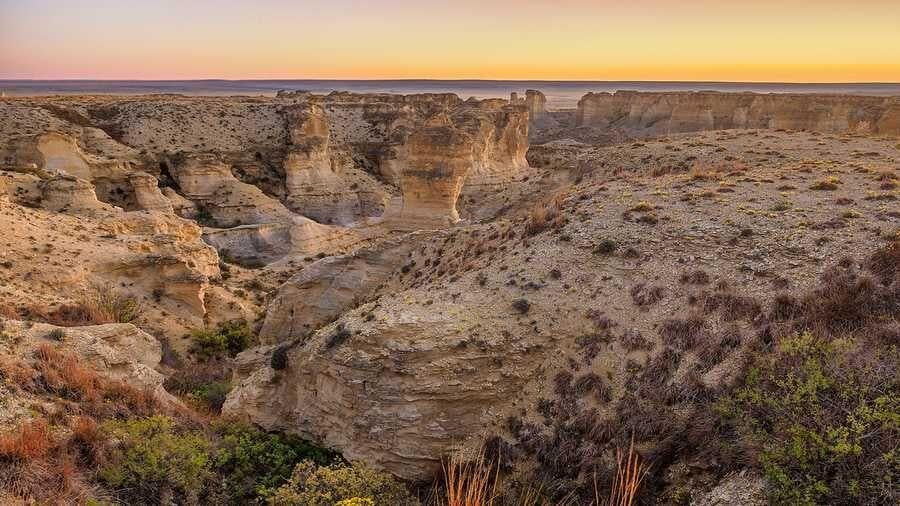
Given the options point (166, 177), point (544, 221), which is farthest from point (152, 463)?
point (166, 177)

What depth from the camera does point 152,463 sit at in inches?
329

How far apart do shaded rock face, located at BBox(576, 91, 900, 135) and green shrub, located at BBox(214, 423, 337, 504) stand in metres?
41.3

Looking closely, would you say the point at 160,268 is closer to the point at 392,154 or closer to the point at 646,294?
the point at 646,294

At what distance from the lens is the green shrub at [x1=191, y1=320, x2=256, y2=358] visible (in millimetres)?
19219

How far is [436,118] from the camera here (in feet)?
103

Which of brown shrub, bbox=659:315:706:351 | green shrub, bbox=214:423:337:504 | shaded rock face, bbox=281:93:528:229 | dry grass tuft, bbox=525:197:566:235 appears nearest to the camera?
brown shrub, bbox=659:315:706:351

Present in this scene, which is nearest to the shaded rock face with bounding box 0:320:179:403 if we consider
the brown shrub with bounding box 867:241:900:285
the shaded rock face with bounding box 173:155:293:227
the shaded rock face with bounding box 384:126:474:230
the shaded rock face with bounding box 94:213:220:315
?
the shaded rock face with bounding box 94:213:220:315

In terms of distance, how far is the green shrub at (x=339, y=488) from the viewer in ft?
26.3

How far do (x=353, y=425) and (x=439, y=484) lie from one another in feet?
6.38

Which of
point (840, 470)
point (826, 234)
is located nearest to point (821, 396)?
point (840, 470)

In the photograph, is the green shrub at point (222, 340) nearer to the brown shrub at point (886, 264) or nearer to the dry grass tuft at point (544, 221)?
the dry grass tuft at point (544, 221)

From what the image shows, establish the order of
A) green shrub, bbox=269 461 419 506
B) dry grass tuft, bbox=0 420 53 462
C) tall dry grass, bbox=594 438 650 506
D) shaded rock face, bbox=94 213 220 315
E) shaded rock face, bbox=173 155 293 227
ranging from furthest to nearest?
shaded rock face, bbox=173 155 293 227 → shaded rock face, bbox=94 213 220 315 → green shrub, bbox=269 461 419 506 → dry grass tuft, bbox=0 420 53 462 → tall dry grass, bbox=594 438 650 506

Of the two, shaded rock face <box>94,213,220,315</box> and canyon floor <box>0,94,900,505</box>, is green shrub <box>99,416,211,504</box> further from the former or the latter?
shaded rock face <box>94,213,220,315</box>

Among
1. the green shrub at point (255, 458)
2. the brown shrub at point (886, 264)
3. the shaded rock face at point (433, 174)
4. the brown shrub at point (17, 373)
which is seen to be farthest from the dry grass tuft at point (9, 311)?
the brown shrub at point (886, 264)
